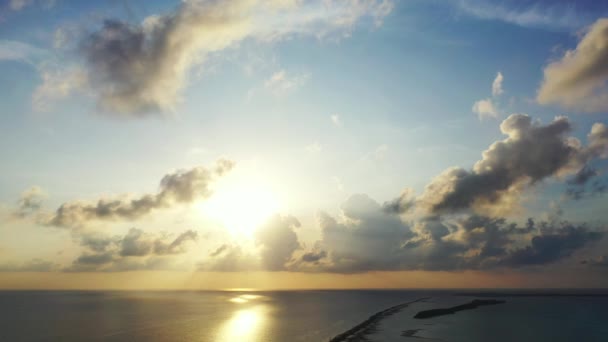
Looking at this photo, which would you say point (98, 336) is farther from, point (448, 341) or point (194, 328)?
point (448, 341)

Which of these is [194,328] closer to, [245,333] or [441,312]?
[245,333]

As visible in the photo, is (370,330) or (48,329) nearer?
(370,330)

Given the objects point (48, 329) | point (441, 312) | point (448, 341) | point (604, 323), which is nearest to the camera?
point (448, 341)

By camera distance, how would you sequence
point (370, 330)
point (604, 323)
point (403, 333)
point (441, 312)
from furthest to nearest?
point (441, 312) → point (604, 323) → point (370, 330) → point (403, 333)

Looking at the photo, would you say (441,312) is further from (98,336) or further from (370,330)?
(98,336)

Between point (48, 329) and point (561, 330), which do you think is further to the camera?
point (48, 329)

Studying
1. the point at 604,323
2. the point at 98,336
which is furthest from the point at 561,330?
the point at 98,336

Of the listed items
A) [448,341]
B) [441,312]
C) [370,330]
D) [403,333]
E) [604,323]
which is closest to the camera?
[448,341]

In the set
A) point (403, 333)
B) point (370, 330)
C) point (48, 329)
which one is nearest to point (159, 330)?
point (48, 329)

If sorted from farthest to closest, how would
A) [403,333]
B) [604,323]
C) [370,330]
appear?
1. [604,323]
2. [370,330]
3. [403,333]
